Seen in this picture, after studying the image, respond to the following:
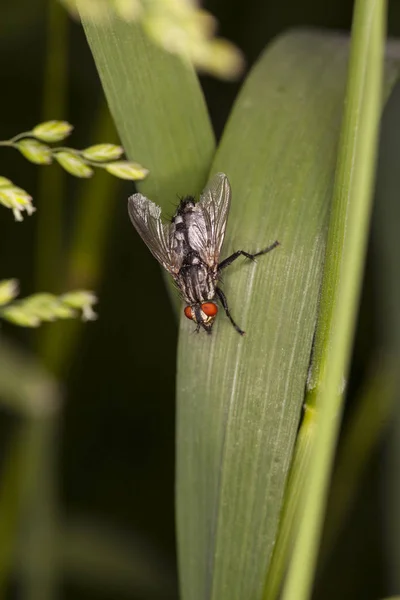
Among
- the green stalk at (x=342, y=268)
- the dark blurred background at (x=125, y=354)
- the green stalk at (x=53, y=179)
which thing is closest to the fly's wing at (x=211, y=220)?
the green stalk at (x=342, y=268)

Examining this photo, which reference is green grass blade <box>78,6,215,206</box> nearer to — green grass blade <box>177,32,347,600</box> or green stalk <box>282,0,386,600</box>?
green grass blade <box>177,32,347,600</box>

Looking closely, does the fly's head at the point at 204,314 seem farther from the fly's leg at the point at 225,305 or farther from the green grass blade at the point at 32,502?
the green grass blade at the point at 32,502

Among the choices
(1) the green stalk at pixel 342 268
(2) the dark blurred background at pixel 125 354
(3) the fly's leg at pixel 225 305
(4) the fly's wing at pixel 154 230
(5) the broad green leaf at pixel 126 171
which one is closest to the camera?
(1) the green stalk at pixel 342 268

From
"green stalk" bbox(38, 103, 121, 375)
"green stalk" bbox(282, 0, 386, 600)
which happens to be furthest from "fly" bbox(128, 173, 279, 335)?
"green stalk" bbox(38, 103, 121, 375)

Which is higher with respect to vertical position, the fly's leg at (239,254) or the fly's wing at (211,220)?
the fly's wing at (211,220)

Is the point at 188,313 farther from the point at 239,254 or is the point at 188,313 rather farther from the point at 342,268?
the point at 342,268

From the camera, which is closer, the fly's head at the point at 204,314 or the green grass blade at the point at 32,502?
the fly's head at the point at 204,314
